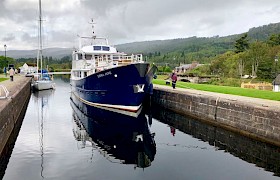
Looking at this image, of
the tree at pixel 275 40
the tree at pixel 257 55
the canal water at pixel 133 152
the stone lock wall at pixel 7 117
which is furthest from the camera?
the tree at pixel 275 40

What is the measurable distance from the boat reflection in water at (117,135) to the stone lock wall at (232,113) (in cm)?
285

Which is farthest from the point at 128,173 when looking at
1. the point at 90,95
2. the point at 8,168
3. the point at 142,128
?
the point at 90,95

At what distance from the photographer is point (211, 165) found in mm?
10508

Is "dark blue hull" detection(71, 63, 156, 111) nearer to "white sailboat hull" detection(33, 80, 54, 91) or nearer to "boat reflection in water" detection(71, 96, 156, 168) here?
"boat reflection in water" detection(71, 96, 156, 168)

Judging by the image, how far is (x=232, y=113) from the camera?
49.1 feet

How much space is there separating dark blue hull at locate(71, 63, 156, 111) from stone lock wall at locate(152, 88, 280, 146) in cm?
280

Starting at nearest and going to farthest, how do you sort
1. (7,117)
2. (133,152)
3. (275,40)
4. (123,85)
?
1. (133,152)
2. (7,117)
3. (123,85)
4. (275,40)

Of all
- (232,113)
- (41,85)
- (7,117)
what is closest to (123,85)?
(232,113)

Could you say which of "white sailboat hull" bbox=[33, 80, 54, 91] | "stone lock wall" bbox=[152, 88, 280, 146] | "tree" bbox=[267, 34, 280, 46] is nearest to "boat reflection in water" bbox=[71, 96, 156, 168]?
"stone lock wall" bbox=[152, 88, 280, 146]

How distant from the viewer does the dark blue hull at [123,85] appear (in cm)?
1916

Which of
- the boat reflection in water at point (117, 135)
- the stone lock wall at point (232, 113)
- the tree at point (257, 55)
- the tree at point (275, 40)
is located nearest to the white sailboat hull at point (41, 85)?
the boat reflection in water at point (117, 135)

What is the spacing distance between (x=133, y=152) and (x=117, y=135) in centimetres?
278

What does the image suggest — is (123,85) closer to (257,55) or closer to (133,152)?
(133,152)

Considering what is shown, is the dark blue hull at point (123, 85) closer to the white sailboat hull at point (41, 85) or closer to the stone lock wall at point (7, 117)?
the stone lock wall at point (7, 117)
